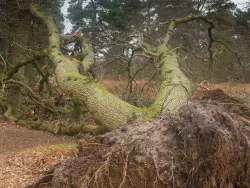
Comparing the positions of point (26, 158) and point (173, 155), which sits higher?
point (173, 155)

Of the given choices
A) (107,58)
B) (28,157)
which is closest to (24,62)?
(107,58)

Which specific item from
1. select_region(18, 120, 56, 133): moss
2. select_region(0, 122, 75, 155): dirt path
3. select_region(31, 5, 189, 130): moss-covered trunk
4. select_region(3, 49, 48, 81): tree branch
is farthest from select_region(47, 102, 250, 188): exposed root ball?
select_region(3, 49, 48, 81): tree branch

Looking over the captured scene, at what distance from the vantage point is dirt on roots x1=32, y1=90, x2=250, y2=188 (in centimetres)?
254

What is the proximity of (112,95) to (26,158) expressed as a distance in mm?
1620

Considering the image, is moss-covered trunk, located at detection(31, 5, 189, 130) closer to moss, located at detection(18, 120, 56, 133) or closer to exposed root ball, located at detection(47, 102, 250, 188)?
exposed root ball, located at detection(47, 102, 250, 188)

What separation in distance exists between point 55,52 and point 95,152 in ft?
12.2

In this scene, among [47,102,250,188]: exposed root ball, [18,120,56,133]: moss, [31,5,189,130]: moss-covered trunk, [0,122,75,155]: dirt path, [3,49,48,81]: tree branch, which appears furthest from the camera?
[3,49,48,81]: tree branch

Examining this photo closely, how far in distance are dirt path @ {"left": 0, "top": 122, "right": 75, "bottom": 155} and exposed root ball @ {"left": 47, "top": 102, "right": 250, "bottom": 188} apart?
328 centimetres

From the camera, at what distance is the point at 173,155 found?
107 inches

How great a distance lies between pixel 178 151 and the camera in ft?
8.94

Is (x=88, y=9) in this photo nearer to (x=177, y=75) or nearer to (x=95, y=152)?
(x=177, y=75)

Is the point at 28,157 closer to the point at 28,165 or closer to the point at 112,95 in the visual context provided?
the point at 28,165

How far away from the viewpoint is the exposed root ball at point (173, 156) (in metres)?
2.54

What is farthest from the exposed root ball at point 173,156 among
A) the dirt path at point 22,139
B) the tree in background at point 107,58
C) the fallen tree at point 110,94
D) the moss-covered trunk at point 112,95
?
the dirt path at point 22,139
